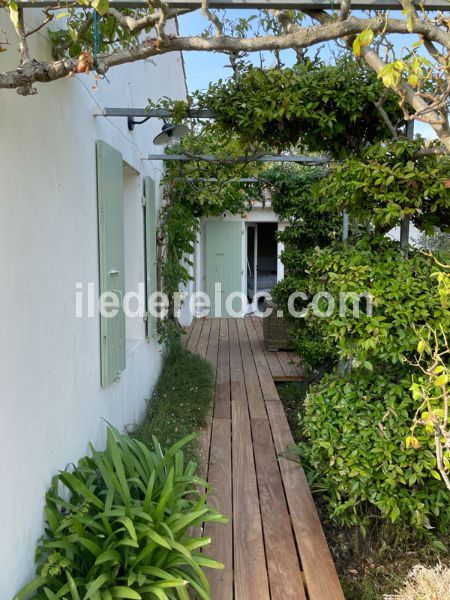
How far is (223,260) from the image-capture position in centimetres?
1023

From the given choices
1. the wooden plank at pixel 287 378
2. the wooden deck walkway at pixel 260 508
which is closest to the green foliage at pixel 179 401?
the wooden deck walkway at pixel 260 508

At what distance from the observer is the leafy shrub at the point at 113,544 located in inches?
70.5

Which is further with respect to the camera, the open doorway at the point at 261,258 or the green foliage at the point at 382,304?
the open doorway at the point at 261,258

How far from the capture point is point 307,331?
197 inches

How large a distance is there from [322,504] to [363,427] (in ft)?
3.43

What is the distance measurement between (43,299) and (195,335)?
635 centimetres

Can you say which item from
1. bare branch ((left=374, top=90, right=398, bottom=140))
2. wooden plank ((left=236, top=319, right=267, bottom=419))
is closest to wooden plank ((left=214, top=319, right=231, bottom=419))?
wooden plank ((left=236, top=319, right=267, bottom=419))

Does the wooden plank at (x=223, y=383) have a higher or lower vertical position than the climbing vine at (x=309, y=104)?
lower

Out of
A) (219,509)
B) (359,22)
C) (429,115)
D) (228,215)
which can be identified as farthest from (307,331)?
(228,215)

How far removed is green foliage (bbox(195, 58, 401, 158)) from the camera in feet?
9.53

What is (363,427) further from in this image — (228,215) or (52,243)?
(228,215)

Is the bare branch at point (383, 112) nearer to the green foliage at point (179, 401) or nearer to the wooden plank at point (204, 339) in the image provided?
the green foliage at point (179, 401)

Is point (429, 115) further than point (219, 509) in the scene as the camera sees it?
No

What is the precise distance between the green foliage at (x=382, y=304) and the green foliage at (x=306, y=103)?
89 cm
